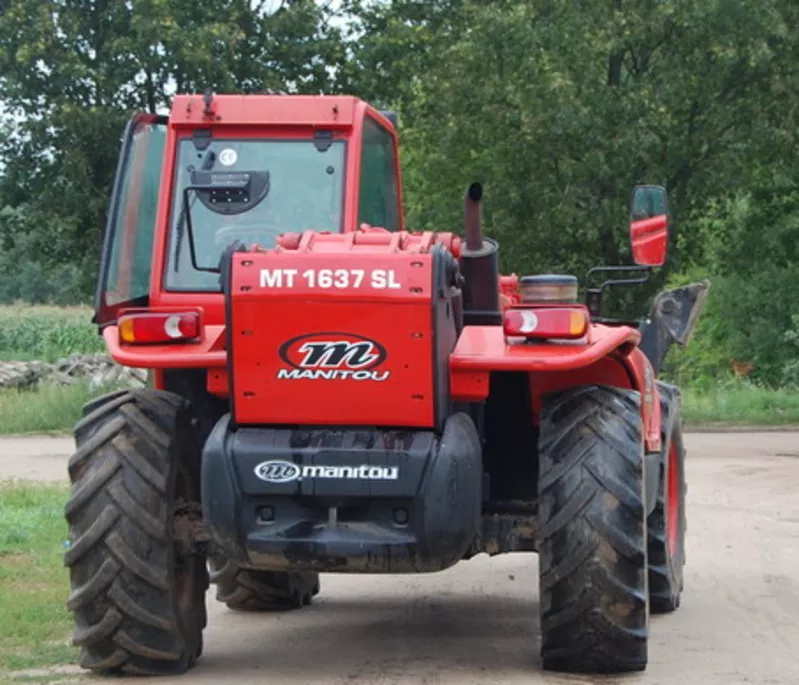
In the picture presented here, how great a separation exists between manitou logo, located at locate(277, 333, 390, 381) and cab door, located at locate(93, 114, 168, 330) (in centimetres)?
240

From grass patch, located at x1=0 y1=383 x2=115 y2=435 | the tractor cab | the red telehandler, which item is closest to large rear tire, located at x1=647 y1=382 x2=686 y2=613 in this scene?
the red telehandler

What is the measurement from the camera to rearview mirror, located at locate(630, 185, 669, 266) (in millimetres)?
8008

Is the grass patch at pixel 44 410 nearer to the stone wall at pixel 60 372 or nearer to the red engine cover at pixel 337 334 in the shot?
the stone wall at pixel 60 372

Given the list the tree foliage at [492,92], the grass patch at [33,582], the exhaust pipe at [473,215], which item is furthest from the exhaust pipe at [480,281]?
the tree foliage at [492,92]

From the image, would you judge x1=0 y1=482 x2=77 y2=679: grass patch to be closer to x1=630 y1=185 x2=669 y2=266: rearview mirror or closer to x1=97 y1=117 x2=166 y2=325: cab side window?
x1=97 y1=117 x2=166 y2=325: cab side window

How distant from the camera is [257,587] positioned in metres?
9.23

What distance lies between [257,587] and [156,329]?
2.49 m

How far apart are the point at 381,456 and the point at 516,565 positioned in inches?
193

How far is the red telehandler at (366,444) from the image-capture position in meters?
6.67

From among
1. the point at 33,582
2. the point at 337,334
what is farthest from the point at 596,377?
the point at 33,582

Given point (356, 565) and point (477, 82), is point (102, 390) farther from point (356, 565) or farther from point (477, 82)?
point (356, 565)

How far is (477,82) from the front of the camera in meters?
26.7

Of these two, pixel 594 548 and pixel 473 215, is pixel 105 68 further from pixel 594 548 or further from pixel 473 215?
pixel 594 548

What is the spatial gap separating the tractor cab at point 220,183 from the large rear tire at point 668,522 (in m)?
1.98
